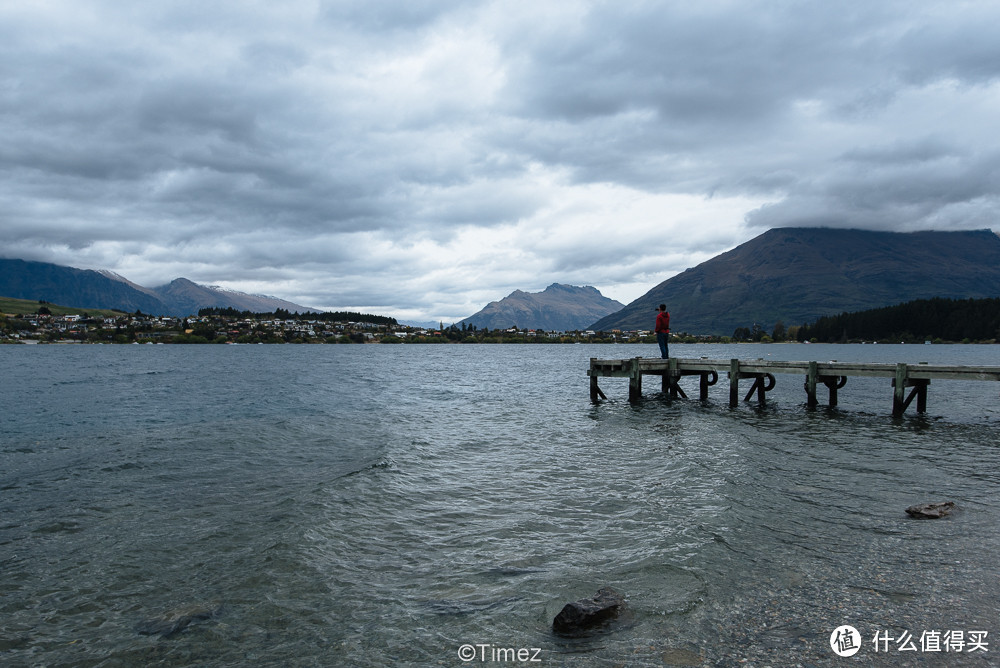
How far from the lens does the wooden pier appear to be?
94.9ft

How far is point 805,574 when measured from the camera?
9.77 meters

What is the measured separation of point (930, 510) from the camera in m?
13.0

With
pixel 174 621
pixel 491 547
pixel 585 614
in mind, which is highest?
pixel 585 614

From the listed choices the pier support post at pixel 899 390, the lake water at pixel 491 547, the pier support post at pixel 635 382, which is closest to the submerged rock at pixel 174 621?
the lake water at pixel 491 547

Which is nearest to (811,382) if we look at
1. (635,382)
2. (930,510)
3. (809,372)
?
(809,372)

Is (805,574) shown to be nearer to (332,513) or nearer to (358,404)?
(332,513)

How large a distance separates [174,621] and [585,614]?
679 cm

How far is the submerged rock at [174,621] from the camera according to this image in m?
8.42

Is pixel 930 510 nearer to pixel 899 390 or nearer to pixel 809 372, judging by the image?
pixel 899 390

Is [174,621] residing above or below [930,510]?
below

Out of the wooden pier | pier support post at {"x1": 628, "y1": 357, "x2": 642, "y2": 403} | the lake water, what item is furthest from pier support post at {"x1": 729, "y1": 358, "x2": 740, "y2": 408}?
the lake water

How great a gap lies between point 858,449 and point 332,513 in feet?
67.9

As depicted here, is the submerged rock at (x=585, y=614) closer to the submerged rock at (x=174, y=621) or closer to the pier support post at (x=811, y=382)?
the submerged rock at (x=174, y=621)

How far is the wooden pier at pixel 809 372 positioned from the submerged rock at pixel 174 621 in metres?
30.0
